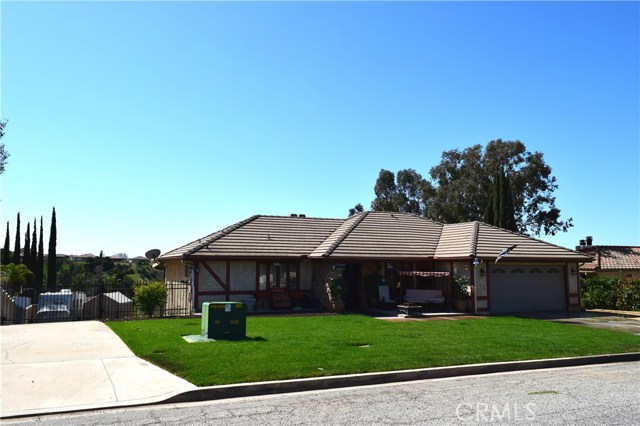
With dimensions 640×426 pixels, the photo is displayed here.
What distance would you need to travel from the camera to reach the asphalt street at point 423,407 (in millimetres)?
7164

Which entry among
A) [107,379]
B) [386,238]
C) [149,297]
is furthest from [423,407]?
[386,238]

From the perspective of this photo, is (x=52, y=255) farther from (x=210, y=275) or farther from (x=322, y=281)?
(x=322, y=281)

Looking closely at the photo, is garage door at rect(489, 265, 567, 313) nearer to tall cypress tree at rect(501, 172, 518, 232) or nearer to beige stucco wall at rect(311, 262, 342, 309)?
beige stucco wall at rect(311, 262, 342, 309)

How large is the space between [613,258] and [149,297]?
4034 centimetres

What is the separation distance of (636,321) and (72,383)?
21503mm

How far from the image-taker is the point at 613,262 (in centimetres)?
4369

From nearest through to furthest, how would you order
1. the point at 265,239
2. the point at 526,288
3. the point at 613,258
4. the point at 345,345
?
1. the point at 345,345
2. the point at 526,288
3. the point at 265,239
4. the point at 613,258

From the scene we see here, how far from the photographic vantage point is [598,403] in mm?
8078

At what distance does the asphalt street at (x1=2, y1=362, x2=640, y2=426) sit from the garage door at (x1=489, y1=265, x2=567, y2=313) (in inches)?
564

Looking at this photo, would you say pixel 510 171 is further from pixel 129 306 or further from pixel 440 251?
pixel 129 306

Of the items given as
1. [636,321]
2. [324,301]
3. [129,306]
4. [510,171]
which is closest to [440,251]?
[324,301]

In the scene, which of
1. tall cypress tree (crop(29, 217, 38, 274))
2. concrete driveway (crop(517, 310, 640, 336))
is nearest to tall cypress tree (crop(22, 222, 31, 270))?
tall cypress tree (crop(29, 217, 38, 274))

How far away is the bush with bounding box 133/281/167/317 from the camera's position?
815 inches

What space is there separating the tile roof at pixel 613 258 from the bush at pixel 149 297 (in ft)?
115
